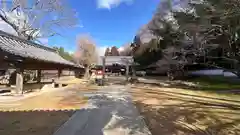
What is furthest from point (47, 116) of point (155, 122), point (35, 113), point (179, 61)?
point (179, 61)

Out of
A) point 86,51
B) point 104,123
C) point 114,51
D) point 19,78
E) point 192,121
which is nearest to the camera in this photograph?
point 104,123

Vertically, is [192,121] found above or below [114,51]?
below

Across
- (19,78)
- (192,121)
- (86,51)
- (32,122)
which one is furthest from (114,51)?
(32,122)

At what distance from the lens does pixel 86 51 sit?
44906 mm

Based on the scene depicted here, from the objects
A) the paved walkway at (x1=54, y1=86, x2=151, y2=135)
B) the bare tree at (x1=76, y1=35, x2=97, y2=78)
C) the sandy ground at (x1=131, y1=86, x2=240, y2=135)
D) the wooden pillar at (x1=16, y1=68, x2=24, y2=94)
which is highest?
the bare tree at (x1=76, y1=35, x2=97, y2=78)

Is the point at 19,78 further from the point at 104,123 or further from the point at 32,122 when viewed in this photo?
the point at 104,123

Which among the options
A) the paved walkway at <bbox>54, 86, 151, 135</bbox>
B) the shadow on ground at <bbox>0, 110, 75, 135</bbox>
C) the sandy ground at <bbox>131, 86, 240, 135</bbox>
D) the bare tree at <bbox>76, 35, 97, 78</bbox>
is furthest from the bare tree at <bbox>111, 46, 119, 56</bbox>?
the shadow on ground at <bbox>0, 110, 75, 135</bbox>

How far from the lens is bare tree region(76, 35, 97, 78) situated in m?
43.9

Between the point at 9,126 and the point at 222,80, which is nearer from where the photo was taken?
the point at 9,126

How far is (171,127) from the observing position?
270 inches

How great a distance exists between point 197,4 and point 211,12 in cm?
105

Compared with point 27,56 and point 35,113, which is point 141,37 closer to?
point 27,56

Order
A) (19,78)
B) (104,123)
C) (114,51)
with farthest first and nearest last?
(114,51) < (19,78) < (104,123)

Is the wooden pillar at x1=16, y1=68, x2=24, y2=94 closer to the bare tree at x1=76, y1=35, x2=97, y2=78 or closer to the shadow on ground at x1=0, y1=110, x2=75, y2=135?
the shadow on ground at x1=0, y1=110, x2=75, y2=135
